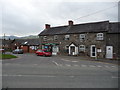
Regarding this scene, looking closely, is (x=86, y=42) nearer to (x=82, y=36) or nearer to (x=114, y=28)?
(x=82, y=36)

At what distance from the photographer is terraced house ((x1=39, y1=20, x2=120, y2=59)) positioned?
2119 cm

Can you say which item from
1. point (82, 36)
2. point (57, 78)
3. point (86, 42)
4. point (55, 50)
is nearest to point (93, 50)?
point (86, 42)

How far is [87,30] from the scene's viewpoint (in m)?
23.6

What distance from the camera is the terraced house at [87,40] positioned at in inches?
834

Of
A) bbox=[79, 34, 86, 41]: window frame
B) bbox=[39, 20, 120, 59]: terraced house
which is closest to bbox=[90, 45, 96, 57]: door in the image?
bbox=[39, 20, 120, 59]: terraced house

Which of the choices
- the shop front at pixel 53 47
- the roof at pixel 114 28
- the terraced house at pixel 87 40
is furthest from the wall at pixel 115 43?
the shop front at pixel 53 47

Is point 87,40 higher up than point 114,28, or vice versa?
point 114,28

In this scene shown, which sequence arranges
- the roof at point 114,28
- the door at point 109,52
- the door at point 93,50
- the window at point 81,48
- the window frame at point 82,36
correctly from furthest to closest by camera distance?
the window frame at point 82,36 → the window at point 81,48 → the door at point 93,50 → the roof at point 114,28 → the door at point 109,52

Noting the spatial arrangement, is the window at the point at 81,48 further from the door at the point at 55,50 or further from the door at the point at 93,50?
the door at the point at 55,50

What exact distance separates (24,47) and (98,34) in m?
27.0

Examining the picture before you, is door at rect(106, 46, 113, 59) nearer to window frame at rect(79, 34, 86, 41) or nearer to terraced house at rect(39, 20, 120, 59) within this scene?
terraced house at rect(39, 20, 120, 59)

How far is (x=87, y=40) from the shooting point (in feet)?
76.0

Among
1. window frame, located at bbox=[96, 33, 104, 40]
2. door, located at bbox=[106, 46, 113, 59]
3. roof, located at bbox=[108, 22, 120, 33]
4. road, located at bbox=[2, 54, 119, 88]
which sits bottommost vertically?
road, located at bbox=[2, 54, 119, 88]

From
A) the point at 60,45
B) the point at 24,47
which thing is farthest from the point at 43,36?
the point at 24,47
